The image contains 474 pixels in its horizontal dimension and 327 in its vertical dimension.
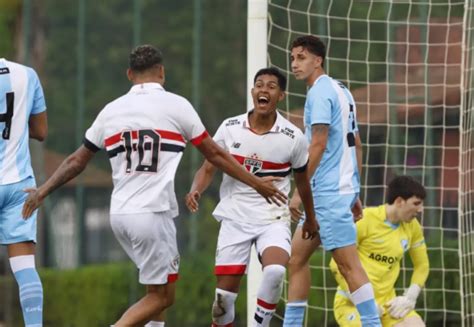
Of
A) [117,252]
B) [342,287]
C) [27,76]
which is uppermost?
[27,76]

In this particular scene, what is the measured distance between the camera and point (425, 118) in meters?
14.8

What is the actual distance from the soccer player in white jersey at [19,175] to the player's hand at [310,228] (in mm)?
1964

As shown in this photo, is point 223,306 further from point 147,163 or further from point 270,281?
point 147,163

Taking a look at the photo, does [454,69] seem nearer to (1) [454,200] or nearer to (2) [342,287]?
(1) [454,200]

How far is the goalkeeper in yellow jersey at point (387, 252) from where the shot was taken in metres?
11.2

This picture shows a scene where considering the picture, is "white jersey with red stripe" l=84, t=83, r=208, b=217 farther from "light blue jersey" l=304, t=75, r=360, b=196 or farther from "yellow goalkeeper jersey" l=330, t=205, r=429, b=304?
"yellow goalkeeper jersey" l=330, t=205, r=429, b=304

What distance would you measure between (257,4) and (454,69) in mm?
6182

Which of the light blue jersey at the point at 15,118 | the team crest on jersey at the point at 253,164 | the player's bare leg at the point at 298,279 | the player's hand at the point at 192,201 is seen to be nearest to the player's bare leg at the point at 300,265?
the player's bare leg at the point at 298,279

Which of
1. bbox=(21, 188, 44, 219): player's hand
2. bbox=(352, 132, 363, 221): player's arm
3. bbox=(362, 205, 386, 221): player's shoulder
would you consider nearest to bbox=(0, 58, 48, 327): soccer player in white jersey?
bbox=(21, 188, 44, 219): player's hand

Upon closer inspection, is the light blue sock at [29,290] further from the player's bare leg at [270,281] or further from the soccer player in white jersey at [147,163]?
the player's bare leg at [270,281]

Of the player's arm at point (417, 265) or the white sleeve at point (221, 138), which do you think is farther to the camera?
the player's arm at point (417, 265)

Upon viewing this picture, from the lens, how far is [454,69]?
1747 centimetres

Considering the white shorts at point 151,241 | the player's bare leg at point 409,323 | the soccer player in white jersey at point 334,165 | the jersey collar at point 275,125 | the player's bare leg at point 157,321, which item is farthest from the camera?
the player's bare leg at point 409,323

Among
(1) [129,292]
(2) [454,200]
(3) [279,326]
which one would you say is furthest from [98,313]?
(2) [454,200]
